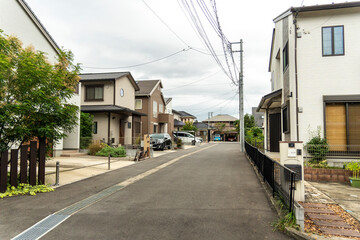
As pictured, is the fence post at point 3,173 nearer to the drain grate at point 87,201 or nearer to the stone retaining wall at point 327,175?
the drain grate at point 87,201

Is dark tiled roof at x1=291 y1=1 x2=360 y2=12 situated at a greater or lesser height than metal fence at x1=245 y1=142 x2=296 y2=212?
greater

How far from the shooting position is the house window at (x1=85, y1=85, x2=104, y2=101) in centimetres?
2263

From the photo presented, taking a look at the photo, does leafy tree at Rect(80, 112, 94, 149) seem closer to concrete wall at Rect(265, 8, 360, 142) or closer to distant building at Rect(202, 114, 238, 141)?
concrete wall at Rect(265, 8, 360, 142)

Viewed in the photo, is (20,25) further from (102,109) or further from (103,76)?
(103,76)

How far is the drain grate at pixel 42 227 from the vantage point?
13.4 ft

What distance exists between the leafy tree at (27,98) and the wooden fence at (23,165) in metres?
0.42

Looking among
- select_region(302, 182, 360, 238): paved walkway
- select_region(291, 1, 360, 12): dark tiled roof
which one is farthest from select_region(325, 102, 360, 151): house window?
select_region(291, 1, 360, 12): dark tiled roof

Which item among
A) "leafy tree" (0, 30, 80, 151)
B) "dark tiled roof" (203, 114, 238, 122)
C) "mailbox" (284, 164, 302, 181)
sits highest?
"dark tiled roof" (203, 114, 238, 122)

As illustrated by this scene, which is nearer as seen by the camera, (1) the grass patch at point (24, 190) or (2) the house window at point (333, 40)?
(1) the grass patch at point (24, 190)

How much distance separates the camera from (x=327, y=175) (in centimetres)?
903

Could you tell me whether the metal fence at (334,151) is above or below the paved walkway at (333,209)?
above

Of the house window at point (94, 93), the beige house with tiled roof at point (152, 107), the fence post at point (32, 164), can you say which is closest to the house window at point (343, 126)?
the fence post at point (32, 164)

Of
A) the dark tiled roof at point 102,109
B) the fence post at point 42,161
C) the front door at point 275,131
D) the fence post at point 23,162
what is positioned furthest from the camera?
the dark tiled roof at point 102,109

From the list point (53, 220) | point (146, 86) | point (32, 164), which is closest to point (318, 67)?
point (53, 220)
